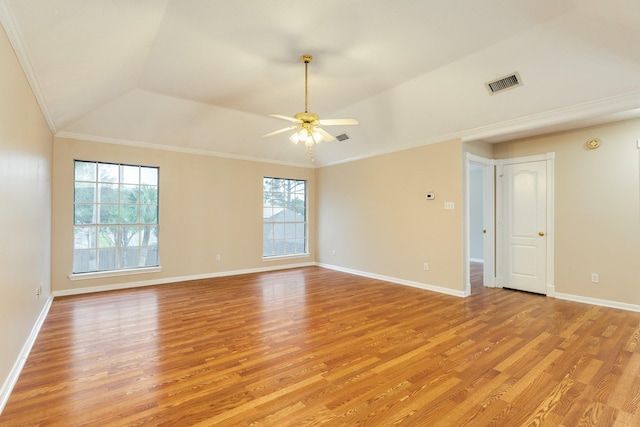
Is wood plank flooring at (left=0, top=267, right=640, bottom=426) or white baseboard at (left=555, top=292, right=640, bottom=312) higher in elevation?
white baseboard at (left=555, top=292, right=640, bottom=312)

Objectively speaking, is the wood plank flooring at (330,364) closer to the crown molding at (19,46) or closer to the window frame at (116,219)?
the window frame at (116,219)

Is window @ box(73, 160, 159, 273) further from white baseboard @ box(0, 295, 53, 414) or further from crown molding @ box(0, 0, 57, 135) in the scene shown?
crown molding @ box(0, 0, 57, 135)

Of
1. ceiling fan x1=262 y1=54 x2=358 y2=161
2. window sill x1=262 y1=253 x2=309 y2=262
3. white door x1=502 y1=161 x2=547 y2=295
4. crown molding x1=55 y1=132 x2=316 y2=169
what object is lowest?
window sill x1=262 y1=253 x2=309 y2=262

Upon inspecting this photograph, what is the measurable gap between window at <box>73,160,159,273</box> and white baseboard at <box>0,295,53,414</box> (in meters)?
1.45

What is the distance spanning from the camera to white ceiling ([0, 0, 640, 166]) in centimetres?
251

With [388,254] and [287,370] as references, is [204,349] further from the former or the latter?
[388,254]

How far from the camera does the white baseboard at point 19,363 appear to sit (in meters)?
2.01

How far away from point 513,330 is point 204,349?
3.23 m

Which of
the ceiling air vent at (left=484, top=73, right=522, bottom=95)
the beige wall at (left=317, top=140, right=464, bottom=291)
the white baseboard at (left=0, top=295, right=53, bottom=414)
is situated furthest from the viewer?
the beige wall at (left=317, top=140, right=464, bottom=291)

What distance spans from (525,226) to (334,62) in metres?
4.05

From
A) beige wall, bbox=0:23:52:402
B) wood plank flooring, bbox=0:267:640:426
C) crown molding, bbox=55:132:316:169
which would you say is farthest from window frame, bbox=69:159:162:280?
beige wall, bbox=0:23:52:402

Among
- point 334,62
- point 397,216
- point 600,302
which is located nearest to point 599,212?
point 600,302

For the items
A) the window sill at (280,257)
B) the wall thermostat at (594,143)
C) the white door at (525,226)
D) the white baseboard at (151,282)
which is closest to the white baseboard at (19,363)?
the white baseboard at (151,282)

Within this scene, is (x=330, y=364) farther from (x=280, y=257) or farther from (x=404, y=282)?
(x=280, y=257)
